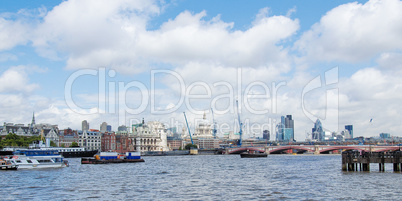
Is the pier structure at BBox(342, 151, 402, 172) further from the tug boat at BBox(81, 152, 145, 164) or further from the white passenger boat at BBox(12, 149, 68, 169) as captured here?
the tug boat at BBox(81, 152, 145, 164)

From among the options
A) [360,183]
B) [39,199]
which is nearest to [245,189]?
[360,183]

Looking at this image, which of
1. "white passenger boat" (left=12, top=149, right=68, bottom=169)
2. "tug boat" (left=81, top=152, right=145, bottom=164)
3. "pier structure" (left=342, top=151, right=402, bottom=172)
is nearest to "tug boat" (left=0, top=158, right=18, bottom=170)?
"white passenger boat" (left=12, top=149, right=68, bottom=169)

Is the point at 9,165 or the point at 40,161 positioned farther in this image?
the point at 40,161

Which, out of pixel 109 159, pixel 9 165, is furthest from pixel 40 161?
pixel 109 159

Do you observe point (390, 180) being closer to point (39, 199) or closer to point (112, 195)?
point (112, 195)

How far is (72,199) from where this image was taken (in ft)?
128

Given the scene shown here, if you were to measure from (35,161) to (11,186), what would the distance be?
3500 cm

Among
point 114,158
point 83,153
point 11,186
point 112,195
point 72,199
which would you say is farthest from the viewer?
point 83,153

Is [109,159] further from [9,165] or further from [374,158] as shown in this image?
[374,158]

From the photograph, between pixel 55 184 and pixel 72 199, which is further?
pixel 55 184

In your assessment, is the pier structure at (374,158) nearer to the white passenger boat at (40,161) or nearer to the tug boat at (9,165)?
the white passenger boat at (40,161)

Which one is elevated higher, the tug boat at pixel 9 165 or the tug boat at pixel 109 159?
the tug boat at pixel 9 165

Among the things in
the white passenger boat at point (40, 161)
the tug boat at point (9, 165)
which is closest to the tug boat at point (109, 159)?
the white passenger boat at point (40, 161)

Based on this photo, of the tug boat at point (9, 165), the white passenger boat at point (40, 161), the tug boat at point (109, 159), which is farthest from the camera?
the tug boat at point (109, 159)
